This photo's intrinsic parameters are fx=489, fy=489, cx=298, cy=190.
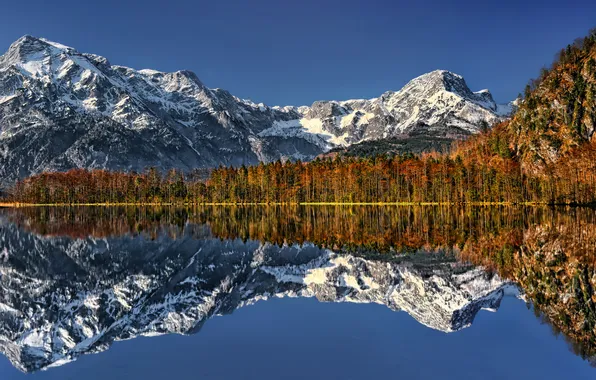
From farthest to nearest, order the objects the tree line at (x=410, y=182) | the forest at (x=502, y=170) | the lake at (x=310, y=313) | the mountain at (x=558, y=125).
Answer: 1. the forest at (x=502, y=170)
2. the mountain at (x=558, y=125)
3. the tree line at (x=410, y=182)
4. the lake at (x=310, y=313)

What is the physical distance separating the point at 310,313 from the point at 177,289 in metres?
9.07

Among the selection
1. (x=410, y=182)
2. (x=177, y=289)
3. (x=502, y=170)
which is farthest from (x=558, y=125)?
(x=177, y=289)

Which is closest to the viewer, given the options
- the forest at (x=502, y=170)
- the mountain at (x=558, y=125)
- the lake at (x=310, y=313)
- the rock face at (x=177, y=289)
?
the lake at (x=310, y=313)

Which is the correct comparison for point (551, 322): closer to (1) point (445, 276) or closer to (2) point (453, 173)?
(1) point (445, 276)

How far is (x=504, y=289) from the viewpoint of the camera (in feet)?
74.8

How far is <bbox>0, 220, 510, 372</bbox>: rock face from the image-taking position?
1902 centimetres

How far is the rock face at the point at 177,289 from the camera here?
62.4 ft

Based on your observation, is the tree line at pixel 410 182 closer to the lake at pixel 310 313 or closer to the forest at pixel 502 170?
the forest at pixel 502 170

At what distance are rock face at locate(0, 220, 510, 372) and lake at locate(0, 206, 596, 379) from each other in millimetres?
101

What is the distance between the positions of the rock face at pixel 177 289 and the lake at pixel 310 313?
101 millimetres

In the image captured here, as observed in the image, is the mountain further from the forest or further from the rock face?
the rock face

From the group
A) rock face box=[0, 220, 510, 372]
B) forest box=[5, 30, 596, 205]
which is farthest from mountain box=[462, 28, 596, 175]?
rock face box=[0, 220, 510, 372]

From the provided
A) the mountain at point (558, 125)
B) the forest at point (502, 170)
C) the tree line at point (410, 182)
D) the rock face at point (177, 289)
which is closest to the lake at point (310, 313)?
the rock face at point (177, 289)

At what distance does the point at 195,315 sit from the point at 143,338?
9.90ft
